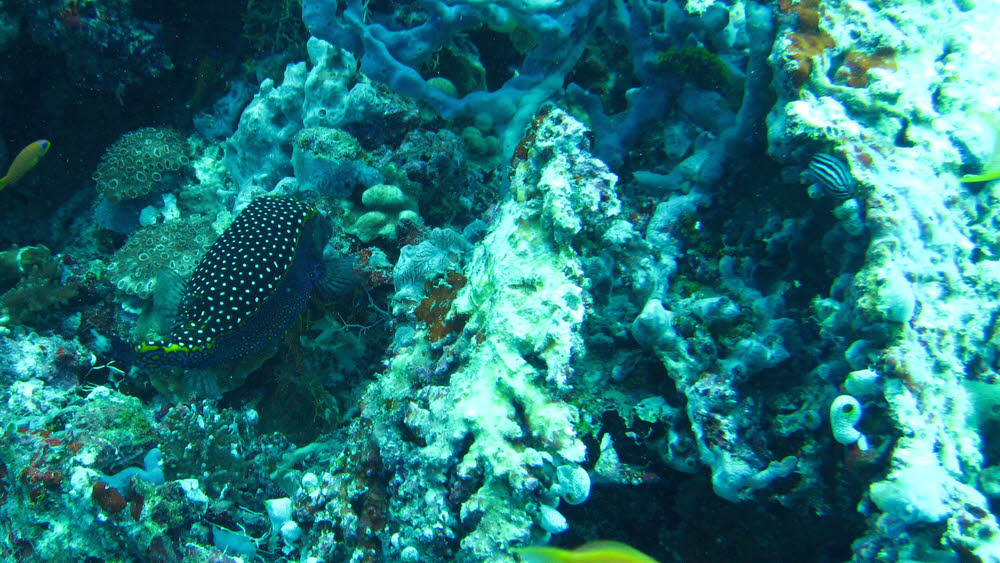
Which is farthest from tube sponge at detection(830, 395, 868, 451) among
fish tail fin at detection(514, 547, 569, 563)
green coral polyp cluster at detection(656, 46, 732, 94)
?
green coral polyp cluster at detection(656, 46, 732, 94)

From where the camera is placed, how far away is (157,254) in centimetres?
418

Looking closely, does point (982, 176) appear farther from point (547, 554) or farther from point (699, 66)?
point (547, 554)

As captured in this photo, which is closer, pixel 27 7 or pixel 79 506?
pixel 79 506

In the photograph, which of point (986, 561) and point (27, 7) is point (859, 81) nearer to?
point (986, 561)

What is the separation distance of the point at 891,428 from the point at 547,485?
187 centimetres

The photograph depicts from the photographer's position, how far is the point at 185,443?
3.28 m

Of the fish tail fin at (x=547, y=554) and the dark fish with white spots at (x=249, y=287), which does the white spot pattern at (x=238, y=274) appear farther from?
the fish tail fin at (x=547, y=554)

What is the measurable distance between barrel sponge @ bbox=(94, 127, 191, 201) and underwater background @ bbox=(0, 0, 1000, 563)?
0.17 ft

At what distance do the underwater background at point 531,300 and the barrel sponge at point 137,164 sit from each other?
5cm

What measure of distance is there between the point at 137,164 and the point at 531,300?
5342 mm

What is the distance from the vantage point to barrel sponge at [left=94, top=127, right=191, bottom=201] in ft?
16.7

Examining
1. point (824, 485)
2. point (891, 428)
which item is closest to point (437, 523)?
point (824, 485)

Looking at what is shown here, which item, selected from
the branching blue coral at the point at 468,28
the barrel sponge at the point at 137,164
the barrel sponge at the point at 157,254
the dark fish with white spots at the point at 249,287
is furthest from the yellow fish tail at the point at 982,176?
the barrel sponge at the point at 137,164

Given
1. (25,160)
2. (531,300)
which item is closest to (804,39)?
(531,300)
